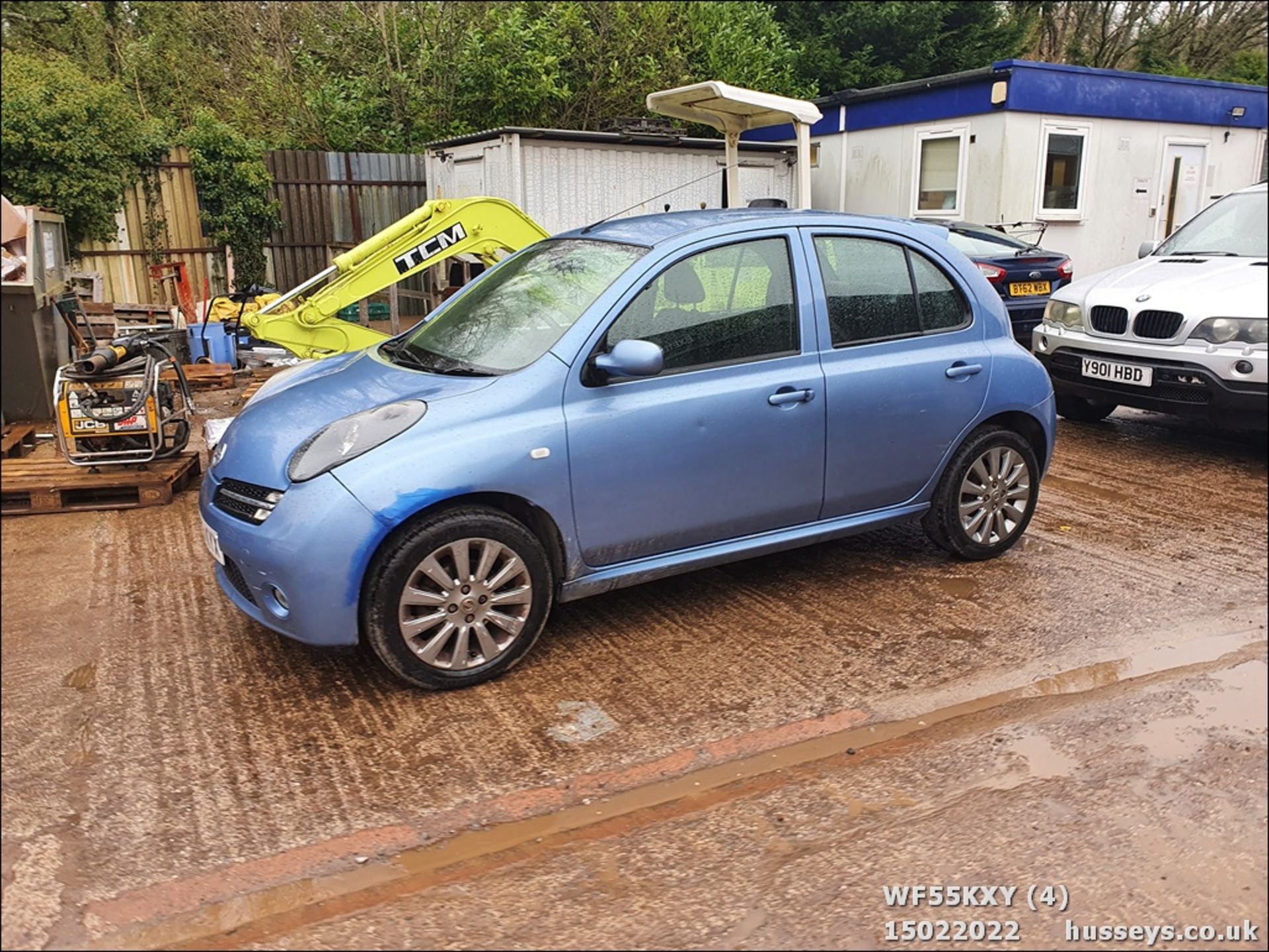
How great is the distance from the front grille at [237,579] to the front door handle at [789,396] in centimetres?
225

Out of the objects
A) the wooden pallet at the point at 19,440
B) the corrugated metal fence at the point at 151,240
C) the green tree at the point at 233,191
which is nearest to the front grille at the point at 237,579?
the wooden pallet at the point at 19,440

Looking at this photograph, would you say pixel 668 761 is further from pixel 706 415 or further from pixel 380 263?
pixel 380 263

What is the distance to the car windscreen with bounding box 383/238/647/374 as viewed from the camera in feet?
13.7

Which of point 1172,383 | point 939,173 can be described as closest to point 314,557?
point 1172,383

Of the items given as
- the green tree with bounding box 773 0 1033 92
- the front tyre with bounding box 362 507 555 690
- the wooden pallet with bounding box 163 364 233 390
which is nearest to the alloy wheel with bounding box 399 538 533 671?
the front tyre with bounding box 362 507 555 690

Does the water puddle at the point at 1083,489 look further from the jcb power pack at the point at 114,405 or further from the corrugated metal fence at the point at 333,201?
the corrugated metal fence at the point at 333,201

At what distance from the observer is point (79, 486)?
19.4 ft

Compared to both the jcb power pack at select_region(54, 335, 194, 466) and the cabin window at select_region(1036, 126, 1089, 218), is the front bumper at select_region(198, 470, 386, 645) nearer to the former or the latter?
the jcb power pack at select_region(54, 335, 194, 466)

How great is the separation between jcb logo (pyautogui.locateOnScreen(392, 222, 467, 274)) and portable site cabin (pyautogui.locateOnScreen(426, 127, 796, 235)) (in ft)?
14.1

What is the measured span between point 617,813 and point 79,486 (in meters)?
4.31

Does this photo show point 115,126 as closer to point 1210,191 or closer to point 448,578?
point 448,578

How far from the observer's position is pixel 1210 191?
53.3 feet

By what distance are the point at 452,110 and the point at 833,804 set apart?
14.8 m

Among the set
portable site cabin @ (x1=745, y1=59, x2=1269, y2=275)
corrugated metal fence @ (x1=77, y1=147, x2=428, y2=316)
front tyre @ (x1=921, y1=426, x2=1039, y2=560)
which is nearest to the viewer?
front tyre @ (x1=921, y1=426, x2=1039, y2=560)
